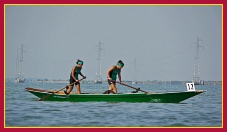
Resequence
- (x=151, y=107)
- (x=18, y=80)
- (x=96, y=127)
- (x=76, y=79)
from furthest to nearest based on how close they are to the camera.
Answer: (x=18, y=80), (x=76, y=79), (x=151, y=107), (x=96, y=127)

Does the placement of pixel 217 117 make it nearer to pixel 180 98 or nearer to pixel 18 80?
pixel 180 98

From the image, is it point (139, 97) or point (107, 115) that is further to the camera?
point (139, 97)

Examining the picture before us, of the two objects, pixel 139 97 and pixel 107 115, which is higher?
pixel 139 97

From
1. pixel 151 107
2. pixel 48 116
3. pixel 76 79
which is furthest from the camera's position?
pixel 76 79

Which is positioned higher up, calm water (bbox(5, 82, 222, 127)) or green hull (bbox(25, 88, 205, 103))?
green hull (bbox(25, 88, 205, 103))

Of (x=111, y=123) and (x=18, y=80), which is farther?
(x=18, y=80)

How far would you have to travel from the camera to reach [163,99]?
23.0 metres

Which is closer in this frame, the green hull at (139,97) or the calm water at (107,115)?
the calm water at (107,115)

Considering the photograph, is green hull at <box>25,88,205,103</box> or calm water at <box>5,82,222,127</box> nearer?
calm water at <box>5,82,222,127</box>

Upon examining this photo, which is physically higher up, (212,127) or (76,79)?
(76,79)

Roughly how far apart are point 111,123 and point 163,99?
6.23 meters

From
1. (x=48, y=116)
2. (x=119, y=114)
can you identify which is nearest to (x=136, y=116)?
(x=119, y=114)

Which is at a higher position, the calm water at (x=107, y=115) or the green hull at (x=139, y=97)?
the green hull at (x=139, y=97)

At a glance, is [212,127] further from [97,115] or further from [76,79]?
[76,79]
